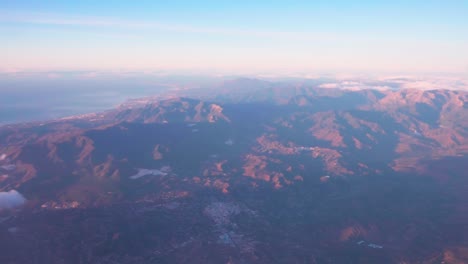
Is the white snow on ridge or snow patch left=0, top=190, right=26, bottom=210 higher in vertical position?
the white snow on ridge

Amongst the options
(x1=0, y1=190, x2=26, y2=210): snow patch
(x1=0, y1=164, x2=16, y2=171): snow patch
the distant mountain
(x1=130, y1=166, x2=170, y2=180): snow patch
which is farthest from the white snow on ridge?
(x1=0, y1=164, x2=16, y2=171): snow patch

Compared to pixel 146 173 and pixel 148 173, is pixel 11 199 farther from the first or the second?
pixel 148 173

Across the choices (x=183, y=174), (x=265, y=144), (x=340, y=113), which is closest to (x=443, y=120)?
(x=340, y=113)

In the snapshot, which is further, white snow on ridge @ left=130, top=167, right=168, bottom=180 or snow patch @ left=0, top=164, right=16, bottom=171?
snow patch @ left=0, top=164, right=16, bottom=171

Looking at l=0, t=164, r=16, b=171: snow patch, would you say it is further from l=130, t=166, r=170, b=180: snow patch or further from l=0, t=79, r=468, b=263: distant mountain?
l=130, t=166, r=170, b=180: snow patch

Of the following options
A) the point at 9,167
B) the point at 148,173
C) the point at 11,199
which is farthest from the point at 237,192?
the point at 9,167

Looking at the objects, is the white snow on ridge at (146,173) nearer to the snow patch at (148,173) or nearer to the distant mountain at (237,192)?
the snow patch at (148,173)

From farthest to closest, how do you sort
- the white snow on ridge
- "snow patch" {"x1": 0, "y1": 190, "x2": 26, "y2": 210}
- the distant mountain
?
the white snow on ridge < "snow patch" {"x1": 0, "y1": 190, "x2": 26, "y2": 210} < the distant mountain

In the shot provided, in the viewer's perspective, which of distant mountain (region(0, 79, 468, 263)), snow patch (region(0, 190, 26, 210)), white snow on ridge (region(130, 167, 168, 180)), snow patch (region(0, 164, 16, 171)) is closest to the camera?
distant mountain (region(0, 79, 468, 263))

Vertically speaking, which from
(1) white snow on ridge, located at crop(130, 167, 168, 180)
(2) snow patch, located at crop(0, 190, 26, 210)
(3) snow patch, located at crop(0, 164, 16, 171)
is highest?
(3) snow patch, located at crop(0, 164, 16, 171)
